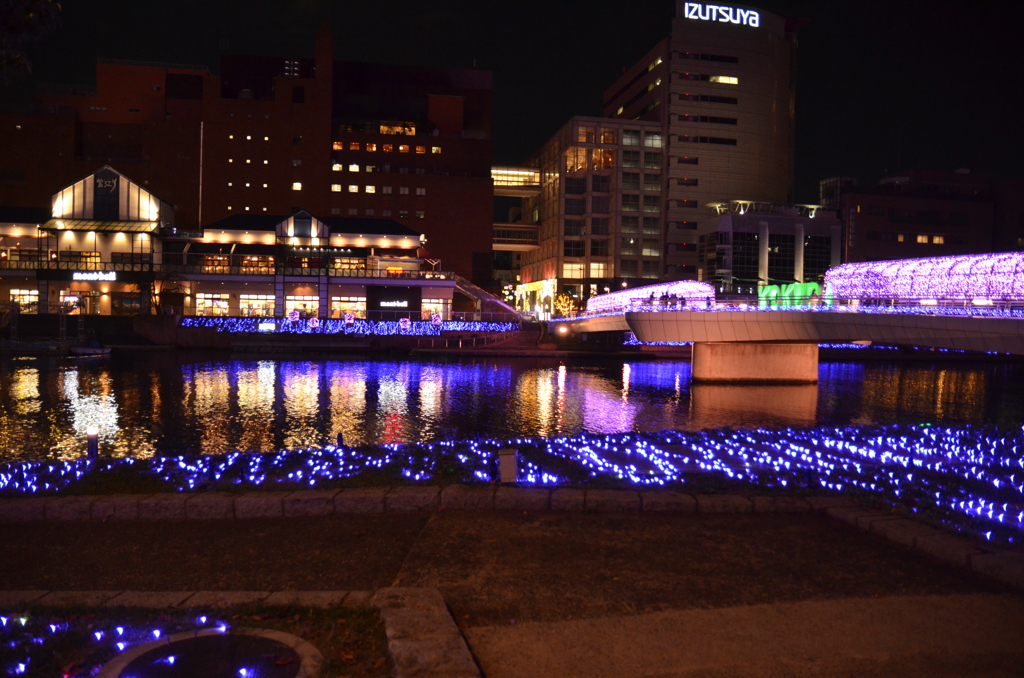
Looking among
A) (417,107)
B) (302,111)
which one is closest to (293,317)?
(302,111)

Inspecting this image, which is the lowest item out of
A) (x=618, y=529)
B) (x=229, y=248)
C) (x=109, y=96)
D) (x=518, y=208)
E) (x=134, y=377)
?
(x=134, y=377)

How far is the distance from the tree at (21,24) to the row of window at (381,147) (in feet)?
318

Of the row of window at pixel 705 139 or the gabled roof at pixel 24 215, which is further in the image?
the row of window at pixel 705 139

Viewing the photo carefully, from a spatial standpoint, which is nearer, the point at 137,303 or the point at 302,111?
the point at 137,303

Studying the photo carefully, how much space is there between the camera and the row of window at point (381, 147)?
102875mm

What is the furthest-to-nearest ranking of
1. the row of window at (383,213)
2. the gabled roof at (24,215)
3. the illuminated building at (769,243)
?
the illuminated building at (769,243) → the row of window at (383,213) → the gabled roof at (24,215)

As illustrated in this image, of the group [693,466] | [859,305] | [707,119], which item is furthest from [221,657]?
[707,119]

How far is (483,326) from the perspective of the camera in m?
72.6

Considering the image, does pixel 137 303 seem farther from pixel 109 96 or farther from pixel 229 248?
pixel 109 96

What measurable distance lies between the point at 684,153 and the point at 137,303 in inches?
3080

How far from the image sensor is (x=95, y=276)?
77312mm

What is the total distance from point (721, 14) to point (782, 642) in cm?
12172

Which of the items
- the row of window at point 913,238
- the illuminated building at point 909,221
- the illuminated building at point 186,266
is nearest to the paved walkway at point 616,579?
the illuminated building at point 186,266

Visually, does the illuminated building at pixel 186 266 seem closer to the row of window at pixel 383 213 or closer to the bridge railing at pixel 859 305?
the row of window at pixel 383 213
